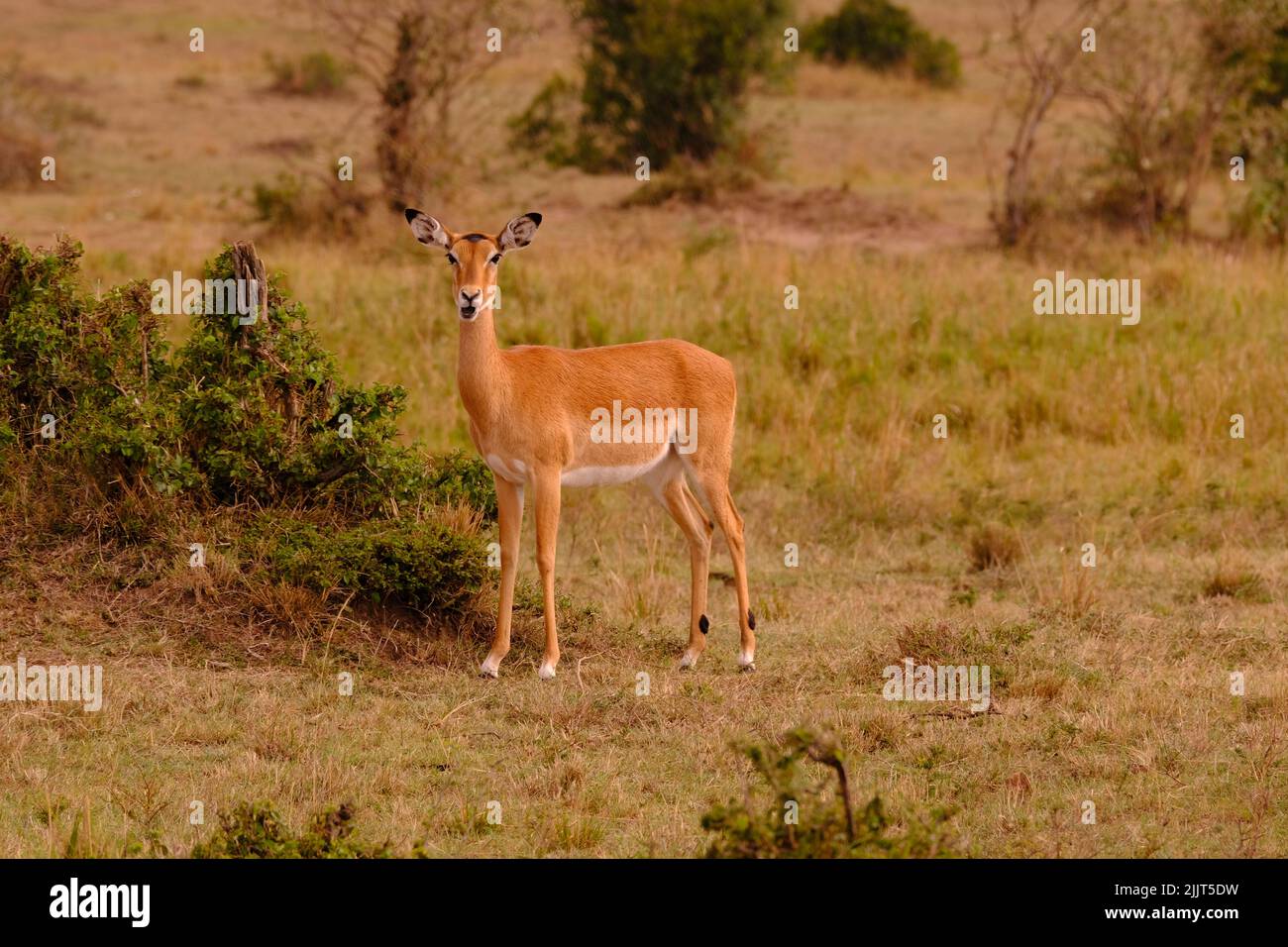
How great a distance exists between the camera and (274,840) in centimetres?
544

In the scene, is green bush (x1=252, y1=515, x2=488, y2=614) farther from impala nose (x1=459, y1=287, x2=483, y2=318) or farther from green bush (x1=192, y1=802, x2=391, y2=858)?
green bush (x1=192, y1=802, x2=391, y2=858)

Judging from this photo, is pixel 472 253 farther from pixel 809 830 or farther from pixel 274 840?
pixel 809 830

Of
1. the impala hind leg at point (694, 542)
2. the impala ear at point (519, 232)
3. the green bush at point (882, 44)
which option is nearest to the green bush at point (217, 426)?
the impala hind leg at point (694, 542)

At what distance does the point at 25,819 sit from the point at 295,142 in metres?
17.1

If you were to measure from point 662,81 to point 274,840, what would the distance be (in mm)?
15887

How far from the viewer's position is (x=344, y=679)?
743 centimetres

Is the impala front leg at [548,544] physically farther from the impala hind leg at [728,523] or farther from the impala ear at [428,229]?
the impala ear at [428,229]

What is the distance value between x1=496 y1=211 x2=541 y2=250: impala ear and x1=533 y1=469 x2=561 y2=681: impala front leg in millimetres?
947

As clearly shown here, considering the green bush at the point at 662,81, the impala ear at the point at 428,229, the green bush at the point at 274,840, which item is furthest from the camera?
the green bush at the point at 662,81

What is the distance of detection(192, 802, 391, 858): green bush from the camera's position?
5.40 metres

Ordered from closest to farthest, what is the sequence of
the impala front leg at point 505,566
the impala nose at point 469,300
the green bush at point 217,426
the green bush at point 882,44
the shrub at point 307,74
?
the impala nose at point 469,300, the impala front leg at point 505,566, the green bush at point 217,426, the shrub at point 307,74, the green bush at point 882,44

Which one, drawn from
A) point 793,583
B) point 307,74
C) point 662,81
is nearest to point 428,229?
point 793,583

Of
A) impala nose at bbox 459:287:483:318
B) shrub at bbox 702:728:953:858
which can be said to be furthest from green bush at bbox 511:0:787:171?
shrub at bbox 702:728:953:858

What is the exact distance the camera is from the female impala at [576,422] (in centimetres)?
733
